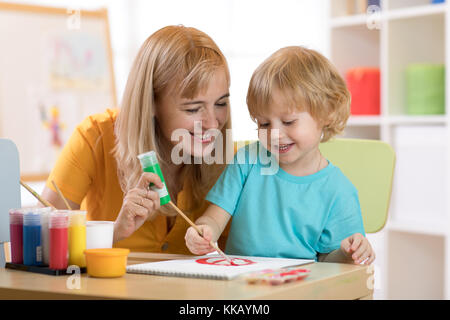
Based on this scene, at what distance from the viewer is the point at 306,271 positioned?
99cm

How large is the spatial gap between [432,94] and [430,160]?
27cm

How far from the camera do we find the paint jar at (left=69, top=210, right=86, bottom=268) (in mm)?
1036

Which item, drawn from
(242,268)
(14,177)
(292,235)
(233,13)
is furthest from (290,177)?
(233,13)

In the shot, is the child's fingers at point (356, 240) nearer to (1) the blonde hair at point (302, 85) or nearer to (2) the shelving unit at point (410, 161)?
(1) the blonde hair at point (302, 85)

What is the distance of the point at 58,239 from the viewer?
40.1 inches

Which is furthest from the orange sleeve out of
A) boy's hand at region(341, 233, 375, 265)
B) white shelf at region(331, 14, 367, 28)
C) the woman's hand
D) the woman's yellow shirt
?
white shelf at region(331, 14, 367, 28)

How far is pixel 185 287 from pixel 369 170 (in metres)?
0.82

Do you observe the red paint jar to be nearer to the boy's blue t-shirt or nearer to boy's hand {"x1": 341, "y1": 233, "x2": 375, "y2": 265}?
the boy's blue t-shirt

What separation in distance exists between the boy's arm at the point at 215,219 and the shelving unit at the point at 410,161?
154 centimetres

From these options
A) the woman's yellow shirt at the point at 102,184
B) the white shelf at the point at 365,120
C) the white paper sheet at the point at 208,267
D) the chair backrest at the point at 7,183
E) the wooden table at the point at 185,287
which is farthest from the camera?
the white shelf at the point at 365,120

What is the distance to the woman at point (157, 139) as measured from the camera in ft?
4.56

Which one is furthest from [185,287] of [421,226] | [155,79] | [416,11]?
[416,11]

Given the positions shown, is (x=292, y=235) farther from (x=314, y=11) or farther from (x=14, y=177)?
(x=314, y=11)

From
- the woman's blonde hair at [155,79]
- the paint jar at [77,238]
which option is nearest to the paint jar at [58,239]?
the paint jar at [77,238]
